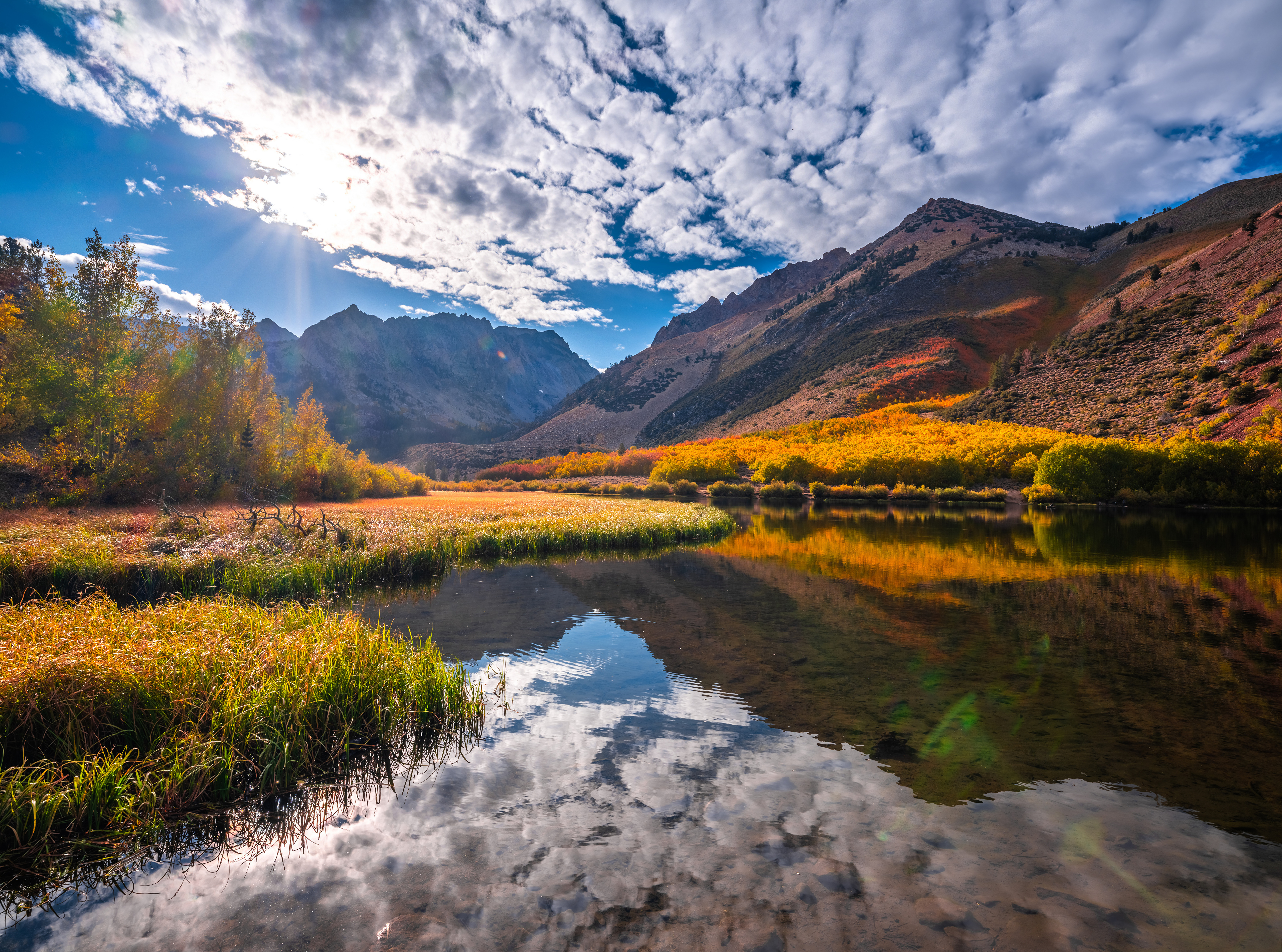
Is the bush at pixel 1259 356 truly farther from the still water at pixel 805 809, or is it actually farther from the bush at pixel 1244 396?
the still water at pixel 805 809

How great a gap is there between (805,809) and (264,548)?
1981 centimetres

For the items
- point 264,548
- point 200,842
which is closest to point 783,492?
point 264,548

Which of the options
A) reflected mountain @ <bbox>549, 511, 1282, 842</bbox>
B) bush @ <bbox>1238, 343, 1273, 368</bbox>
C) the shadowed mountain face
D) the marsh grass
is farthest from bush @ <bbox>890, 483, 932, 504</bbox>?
the marsh grass

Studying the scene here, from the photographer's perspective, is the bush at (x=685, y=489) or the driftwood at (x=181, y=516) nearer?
the driftwood at (x=181, y=516)

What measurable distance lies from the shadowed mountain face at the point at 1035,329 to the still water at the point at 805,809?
207ft

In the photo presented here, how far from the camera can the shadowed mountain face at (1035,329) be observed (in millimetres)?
63438

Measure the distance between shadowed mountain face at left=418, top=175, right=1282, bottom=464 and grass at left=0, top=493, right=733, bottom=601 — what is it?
66764 mm

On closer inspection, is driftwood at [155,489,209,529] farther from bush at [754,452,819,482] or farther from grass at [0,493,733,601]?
bush at [754,452,819,482]

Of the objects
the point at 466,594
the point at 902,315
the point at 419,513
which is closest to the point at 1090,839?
the point at 466,594

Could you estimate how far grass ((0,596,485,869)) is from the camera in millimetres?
5363

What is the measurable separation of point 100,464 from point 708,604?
1301 inches

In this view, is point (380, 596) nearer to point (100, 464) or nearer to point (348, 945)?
point (348, 945)

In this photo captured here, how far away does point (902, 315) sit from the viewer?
141375 mm

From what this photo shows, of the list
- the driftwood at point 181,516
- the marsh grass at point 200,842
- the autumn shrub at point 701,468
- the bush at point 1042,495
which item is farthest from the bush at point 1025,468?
the driftwood at point 181,516
